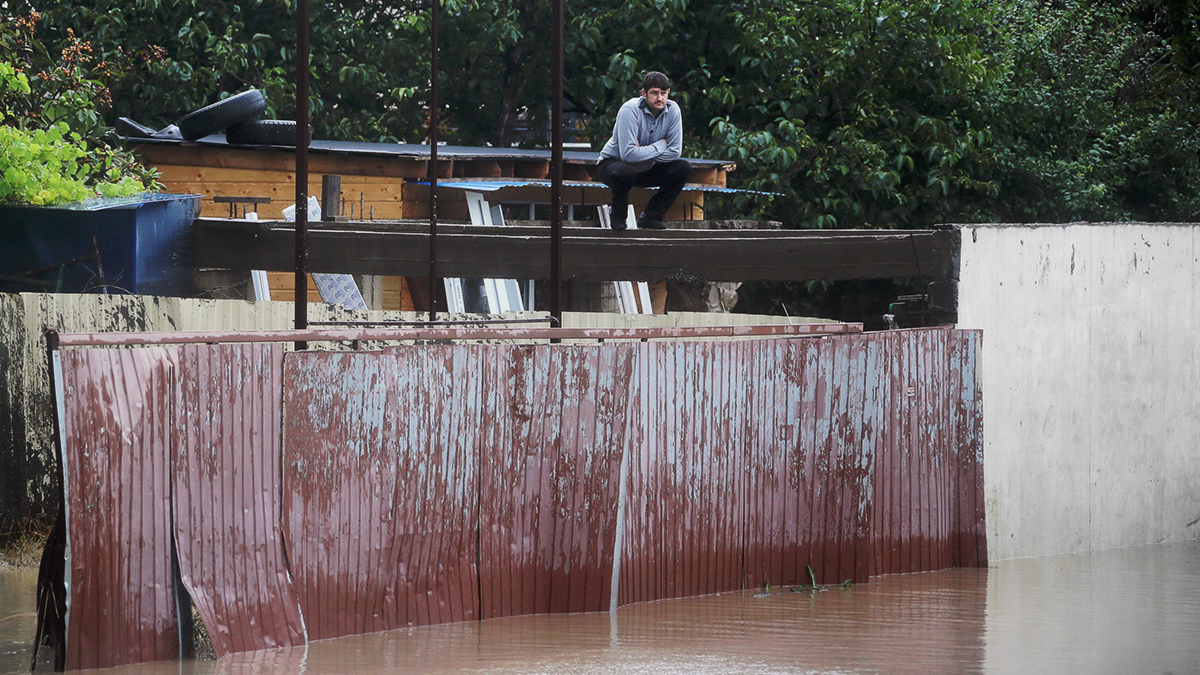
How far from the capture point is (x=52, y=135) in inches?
323

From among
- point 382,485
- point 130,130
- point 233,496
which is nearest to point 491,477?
point 382,485

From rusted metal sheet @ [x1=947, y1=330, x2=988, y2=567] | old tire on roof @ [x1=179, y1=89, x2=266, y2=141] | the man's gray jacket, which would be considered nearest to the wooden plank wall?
old tire on roof @ [x1=179, y1=89, x2=266, y2=141]

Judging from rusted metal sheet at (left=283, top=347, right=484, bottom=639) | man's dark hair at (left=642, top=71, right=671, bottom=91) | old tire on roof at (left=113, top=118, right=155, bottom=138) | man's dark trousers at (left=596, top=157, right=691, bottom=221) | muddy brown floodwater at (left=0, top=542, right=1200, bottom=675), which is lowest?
muddy brown floodwater at (left=0, top=542, right=1200, bottom=675)

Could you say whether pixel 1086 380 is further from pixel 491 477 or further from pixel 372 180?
pixel 372 180

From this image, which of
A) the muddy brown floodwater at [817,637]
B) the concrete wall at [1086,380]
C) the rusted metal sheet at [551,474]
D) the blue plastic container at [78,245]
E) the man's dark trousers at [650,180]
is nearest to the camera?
the muddy brown floodwater at [817,637]

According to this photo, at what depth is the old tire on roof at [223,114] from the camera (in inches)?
432

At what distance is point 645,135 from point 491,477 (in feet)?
14.3

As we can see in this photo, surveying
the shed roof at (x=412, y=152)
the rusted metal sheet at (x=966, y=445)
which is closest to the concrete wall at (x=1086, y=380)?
the rusted metal sheet at (x=966, y=445)

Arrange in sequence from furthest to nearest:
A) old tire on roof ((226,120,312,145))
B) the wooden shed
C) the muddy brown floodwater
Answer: the wooden shed < old tire on roof ((226,120,312,145)) < the muddy brown floodwater

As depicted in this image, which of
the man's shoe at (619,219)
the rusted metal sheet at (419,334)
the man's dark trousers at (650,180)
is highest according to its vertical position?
the man's dark trousers at (650,180)

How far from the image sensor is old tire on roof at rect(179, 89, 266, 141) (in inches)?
432

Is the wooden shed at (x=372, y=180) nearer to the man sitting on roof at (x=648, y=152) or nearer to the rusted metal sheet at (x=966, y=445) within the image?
the man sitting on roof at (x=648, y=152)

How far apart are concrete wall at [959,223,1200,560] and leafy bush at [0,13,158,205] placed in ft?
18.5

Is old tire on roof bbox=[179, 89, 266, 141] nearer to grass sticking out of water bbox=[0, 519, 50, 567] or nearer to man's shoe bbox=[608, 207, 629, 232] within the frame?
man's shoe bbox=[608, 207, 629, 232]
